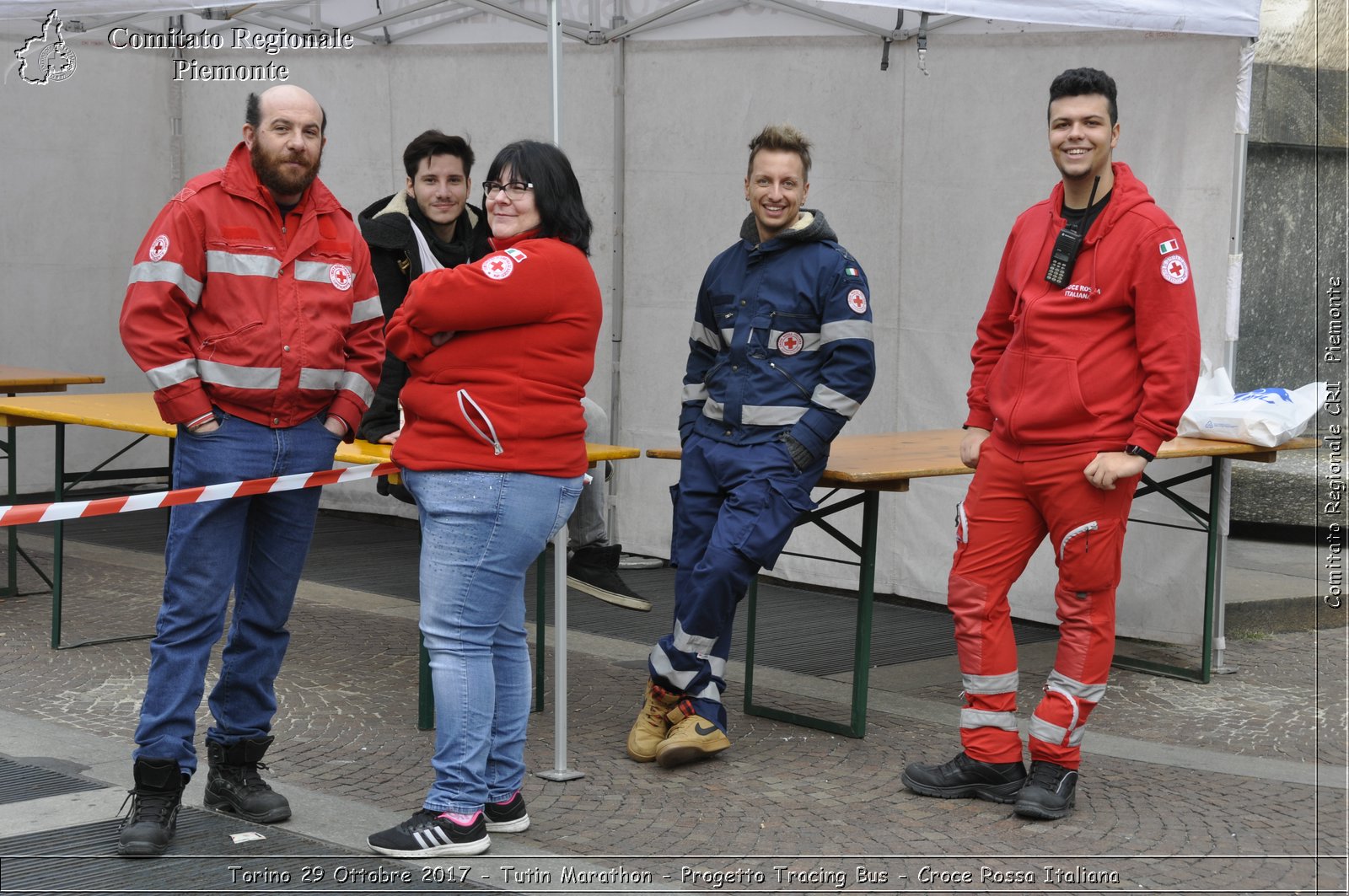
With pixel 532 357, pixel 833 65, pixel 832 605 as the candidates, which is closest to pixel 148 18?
pixel 833 65

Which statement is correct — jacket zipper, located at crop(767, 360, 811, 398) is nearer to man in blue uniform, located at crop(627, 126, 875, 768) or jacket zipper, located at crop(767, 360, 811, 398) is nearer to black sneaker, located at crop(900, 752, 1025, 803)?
man in blue uniform, located at crop(627, 126, 875, 768)

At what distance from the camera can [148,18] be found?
1020cm

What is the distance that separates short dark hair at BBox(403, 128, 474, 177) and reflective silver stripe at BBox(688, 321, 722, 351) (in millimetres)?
971

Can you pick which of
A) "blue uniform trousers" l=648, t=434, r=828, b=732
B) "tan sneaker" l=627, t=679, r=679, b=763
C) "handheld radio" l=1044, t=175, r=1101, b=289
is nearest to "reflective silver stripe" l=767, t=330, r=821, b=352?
"blue uniform trousers" l=648, t=434, r=828, b=732

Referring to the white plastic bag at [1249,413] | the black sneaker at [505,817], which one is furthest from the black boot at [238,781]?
the white plastic bag at [1249,413]

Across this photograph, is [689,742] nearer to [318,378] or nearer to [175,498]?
[318,378]

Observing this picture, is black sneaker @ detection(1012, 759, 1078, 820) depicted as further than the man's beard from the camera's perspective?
Yes

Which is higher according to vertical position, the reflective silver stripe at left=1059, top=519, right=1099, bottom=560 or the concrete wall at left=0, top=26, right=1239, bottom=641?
the concrete wall at left=0, top=26, right=1239, bottom=641

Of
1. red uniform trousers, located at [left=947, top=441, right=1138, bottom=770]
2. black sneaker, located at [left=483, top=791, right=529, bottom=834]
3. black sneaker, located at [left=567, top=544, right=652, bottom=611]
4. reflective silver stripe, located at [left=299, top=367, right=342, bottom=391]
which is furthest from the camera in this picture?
black sneaker, located at [left=567, top=544, right=652, bottom=611]

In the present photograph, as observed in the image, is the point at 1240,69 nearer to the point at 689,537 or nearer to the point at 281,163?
the point at 689,537

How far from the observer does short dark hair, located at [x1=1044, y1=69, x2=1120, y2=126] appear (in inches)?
178

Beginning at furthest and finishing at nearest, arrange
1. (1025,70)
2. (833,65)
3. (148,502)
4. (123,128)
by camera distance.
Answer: (123,128)
(833,65)
(1025,70)
(148,502)

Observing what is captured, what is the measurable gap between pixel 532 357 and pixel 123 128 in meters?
7.82

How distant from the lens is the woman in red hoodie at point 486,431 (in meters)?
3.96
